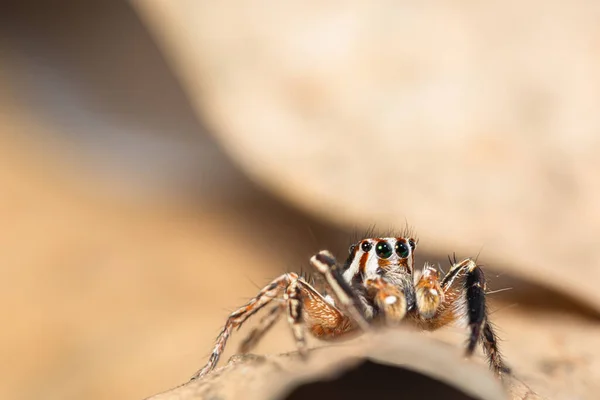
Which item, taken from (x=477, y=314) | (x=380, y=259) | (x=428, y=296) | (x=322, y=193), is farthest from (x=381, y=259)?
(x=322, y=193)

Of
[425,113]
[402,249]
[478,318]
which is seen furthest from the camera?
[425,113]

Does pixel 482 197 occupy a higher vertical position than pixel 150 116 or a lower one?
lower

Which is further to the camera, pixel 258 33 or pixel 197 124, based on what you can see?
pixel 197 124

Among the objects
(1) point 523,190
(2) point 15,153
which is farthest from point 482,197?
(2) point 15,153

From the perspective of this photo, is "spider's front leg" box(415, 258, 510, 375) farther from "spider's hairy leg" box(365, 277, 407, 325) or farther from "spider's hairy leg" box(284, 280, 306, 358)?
"spider's hairy leg" box(284, 280, 306, 358)

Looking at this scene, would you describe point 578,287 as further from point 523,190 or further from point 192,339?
point 192,339

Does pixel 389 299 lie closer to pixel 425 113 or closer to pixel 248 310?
pixel 248 310

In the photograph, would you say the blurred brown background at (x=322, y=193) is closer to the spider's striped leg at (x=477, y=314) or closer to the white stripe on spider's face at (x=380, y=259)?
the spider's striped leg at (x=477, y=314)

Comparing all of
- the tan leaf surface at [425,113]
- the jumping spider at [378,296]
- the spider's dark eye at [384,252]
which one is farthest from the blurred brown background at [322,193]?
the spider's dark eye at [384,252]
